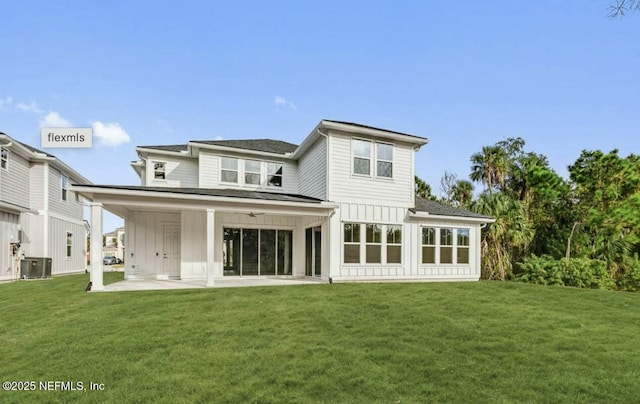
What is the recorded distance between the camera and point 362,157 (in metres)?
13.6

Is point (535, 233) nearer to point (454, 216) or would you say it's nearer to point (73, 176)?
point (454, 216)

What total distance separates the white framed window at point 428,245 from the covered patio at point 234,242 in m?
4.08

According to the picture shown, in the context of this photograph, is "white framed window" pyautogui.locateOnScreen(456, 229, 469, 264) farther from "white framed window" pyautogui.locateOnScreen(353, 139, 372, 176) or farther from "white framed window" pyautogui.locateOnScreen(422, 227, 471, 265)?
"white framed window" pyautogui.locateOnScreen(353, 139, 372, 176)

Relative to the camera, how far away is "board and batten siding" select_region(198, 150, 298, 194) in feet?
48.6

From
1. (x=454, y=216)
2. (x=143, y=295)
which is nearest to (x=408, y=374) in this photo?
(x=143, y=295)

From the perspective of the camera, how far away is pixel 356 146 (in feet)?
44.3

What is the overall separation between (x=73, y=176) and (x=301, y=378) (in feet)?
78.9

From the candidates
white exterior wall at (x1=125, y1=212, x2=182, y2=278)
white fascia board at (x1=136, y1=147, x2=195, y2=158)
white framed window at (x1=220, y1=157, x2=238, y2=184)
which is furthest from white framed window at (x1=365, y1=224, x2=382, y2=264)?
white fascia board at (x1=136, y1=147, x2=195, y2=158)

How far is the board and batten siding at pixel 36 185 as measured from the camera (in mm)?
18406

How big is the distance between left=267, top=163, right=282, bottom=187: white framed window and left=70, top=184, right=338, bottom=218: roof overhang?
352 centimetres

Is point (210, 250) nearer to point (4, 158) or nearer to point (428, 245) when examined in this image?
point (428, 245)

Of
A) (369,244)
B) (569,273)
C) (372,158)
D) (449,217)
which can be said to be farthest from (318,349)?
(569,273)

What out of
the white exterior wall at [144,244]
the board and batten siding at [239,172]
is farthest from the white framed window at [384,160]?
the white exterior wall at [144,244]

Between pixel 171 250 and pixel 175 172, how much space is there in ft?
11.5
